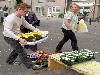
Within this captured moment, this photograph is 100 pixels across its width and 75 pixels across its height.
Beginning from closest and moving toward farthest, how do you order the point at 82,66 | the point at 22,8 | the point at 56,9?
the point at 82,66 < the point at 22,8 < the point at 56,9

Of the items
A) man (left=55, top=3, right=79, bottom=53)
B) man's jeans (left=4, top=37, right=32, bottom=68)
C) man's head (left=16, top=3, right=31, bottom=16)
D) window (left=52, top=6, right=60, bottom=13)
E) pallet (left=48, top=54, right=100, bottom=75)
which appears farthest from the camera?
window (left=52, top=6, right=60, bottom=13)

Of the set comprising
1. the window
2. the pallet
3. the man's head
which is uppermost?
the man's head

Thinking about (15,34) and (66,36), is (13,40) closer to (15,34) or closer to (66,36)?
(15,34)

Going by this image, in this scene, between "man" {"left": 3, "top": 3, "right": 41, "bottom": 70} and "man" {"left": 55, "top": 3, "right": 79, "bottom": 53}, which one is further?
"man" {"left": 55, "top": 3, "right": 79, "bottom": 53}

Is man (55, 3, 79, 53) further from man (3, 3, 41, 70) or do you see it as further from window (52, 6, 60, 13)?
window (52, 6, 60, 13)

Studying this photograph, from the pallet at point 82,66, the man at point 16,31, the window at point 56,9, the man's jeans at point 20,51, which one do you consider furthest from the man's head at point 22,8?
the window at point 56,9

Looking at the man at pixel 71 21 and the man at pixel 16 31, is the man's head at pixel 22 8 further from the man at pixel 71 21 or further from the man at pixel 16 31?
the man at pixel 71 21

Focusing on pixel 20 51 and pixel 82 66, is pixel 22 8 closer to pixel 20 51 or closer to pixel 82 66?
pixel 20 51

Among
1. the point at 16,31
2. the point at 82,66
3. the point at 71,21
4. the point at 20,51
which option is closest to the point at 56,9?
the point at 71,21

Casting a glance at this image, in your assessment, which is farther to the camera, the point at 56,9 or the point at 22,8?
the point at 56,9

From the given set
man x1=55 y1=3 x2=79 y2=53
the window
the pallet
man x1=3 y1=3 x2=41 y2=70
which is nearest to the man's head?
man x1=3 y1=3 x2=41 y2=70

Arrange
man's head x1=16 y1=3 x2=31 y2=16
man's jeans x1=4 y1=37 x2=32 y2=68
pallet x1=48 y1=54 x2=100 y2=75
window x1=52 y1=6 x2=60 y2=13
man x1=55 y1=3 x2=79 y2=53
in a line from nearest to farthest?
pallet x1=48 y1=54 x2=100 y2=75
man's head x1=16 y1=3 x2=31 y2=16
man's jeans x1=4 y1=37 x2=32 y2=68
man x1=55 y1=3 x2=79 y2=53
window x1=52 y1=6 x2=60 y2=13

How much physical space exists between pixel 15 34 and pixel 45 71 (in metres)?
1.18

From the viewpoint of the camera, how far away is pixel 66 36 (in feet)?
33.3
